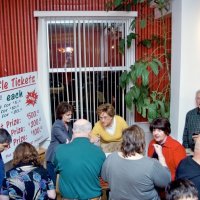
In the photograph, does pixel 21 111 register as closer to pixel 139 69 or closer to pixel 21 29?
pixel 21 29

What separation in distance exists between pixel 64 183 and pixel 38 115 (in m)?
2.56

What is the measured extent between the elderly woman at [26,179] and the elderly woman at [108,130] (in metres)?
1.29

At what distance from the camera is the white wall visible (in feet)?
11.9

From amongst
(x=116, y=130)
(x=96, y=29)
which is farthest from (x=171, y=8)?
(x=116, y=130)

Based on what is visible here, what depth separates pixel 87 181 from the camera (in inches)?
87.6

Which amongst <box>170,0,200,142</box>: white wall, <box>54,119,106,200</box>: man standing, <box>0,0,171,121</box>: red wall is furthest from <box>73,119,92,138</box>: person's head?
<box>0,0,171,121</box>: red wall

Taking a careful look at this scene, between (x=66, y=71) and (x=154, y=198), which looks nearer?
(x=154, y=198)

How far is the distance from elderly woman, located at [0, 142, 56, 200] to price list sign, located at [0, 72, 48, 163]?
1835 millimetres

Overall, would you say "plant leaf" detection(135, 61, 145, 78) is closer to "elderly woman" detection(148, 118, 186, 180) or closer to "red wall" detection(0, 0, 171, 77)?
"red wall" detection(0, 0, 171, 77)

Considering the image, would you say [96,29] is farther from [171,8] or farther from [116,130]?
[116,130]

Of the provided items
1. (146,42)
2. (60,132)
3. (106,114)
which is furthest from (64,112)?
(146,42)

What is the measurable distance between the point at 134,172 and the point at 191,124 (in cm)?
181

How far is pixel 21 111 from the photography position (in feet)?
14.0

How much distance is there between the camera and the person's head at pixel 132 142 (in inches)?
79.7
